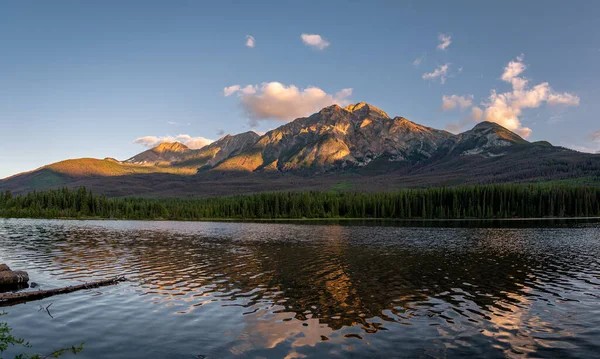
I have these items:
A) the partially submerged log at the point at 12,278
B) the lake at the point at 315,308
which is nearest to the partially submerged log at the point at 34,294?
the lake at the point at 315,308

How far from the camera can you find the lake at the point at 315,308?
77.9 ft

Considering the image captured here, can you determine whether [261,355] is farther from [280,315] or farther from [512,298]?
[512,298]

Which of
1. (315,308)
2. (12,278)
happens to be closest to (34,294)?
(12,278)

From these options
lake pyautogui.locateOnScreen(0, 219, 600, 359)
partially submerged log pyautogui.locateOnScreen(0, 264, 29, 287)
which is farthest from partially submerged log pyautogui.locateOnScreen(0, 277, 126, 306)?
partially submerged log pyautogui.locateOnScreen(0, 264, 29, 287)

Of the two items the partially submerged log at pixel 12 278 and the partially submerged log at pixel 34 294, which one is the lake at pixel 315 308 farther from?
the partially submerged log at pixel 12 278

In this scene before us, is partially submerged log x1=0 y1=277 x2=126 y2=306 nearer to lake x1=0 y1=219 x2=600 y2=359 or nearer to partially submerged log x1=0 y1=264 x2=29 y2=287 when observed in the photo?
lake x1=0 y1=219 x2=600 y2=359

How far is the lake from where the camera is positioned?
2375 cm

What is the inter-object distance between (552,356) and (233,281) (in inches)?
1218

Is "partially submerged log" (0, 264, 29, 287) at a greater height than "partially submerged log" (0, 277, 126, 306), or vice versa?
"partially submerged log" (0, 264, 29, 287)

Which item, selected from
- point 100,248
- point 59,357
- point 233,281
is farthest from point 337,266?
point 100,248

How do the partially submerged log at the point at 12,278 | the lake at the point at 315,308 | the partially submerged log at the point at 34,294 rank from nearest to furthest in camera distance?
the lake at the point at 315,308 → the partially submerged log at the point at 34,294 → the partially submerged log at the point at 12,278

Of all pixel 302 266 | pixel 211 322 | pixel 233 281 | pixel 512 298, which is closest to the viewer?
pixel 211 322

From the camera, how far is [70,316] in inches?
1156

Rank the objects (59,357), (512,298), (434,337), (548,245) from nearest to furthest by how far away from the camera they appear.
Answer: (59,357) → (434,337) → (512,298) → (548,245)
